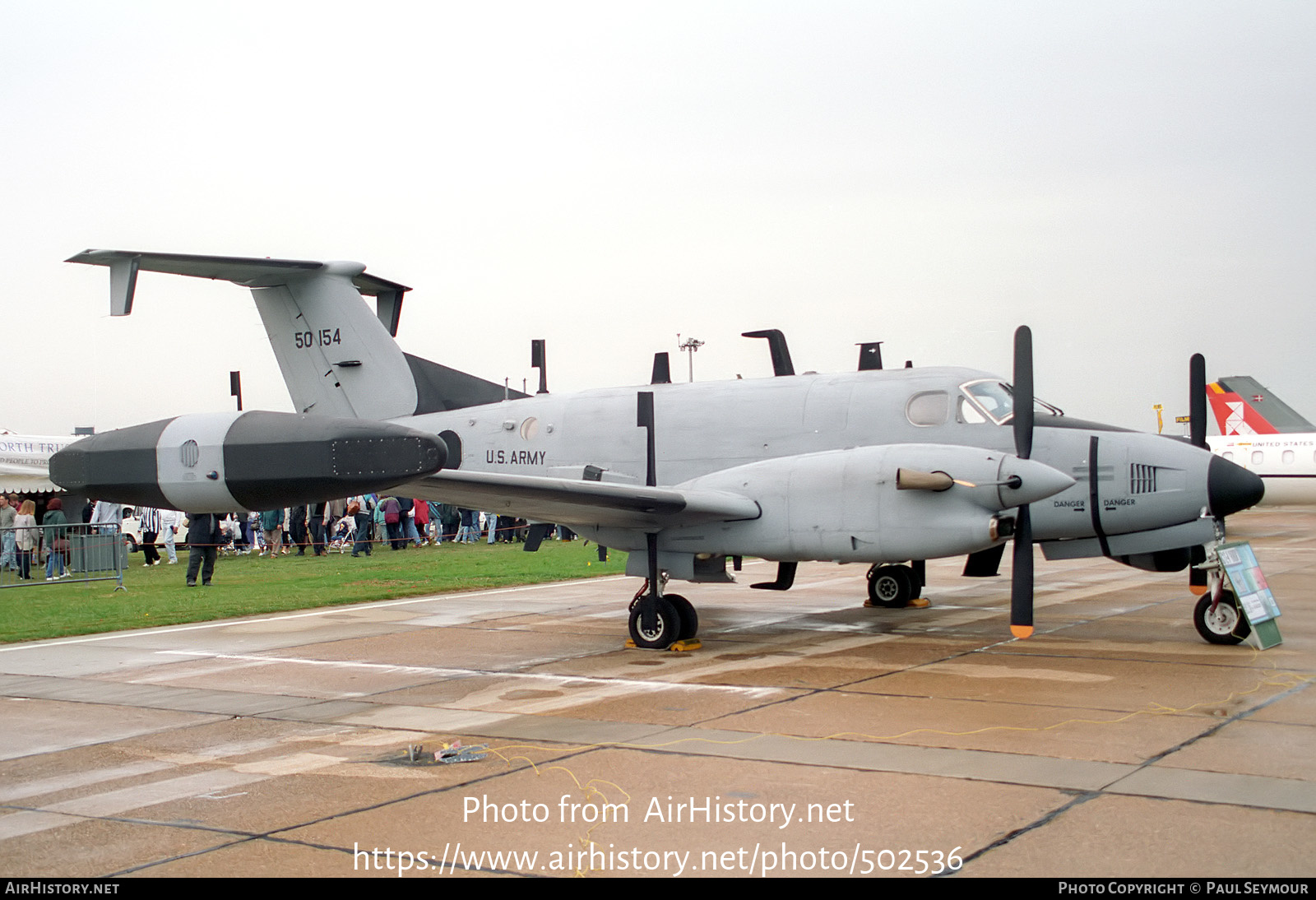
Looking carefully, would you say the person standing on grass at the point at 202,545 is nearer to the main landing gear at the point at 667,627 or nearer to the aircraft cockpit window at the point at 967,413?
the main landing gear at the point at 667,627

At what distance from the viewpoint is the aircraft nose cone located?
10.3 m

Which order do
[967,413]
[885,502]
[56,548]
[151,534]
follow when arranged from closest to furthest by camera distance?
[885,502]
[967,413]
[56,548]
[151,534]

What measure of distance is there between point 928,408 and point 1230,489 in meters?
2.96

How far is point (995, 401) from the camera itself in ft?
37.4

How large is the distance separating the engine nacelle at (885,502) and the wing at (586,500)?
0.99 feet

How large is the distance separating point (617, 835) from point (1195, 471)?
783 centimetres

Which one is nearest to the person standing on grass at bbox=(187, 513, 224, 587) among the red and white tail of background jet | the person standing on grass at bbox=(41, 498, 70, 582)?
the person standing on grass at bbox=(41, 498, 70, 582)

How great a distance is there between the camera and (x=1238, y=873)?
14.4 feet

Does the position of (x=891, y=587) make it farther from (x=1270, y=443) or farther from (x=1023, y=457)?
(x=1270, y=443)

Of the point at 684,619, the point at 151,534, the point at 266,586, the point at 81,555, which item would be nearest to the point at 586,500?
the point at 684,619

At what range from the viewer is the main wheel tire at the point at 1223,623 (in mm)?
10367

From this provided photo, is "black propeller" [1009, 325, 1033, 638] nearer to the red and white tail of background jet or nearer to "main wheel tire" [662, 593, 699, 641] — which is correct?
"main wheel tire" [662, 593, 699, 641]

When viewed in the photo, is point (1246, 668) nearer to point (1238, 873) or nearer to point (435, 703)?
point (1238, 873)

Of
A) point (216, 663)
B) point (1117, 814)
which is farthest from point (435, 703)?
point (1117, 814)
